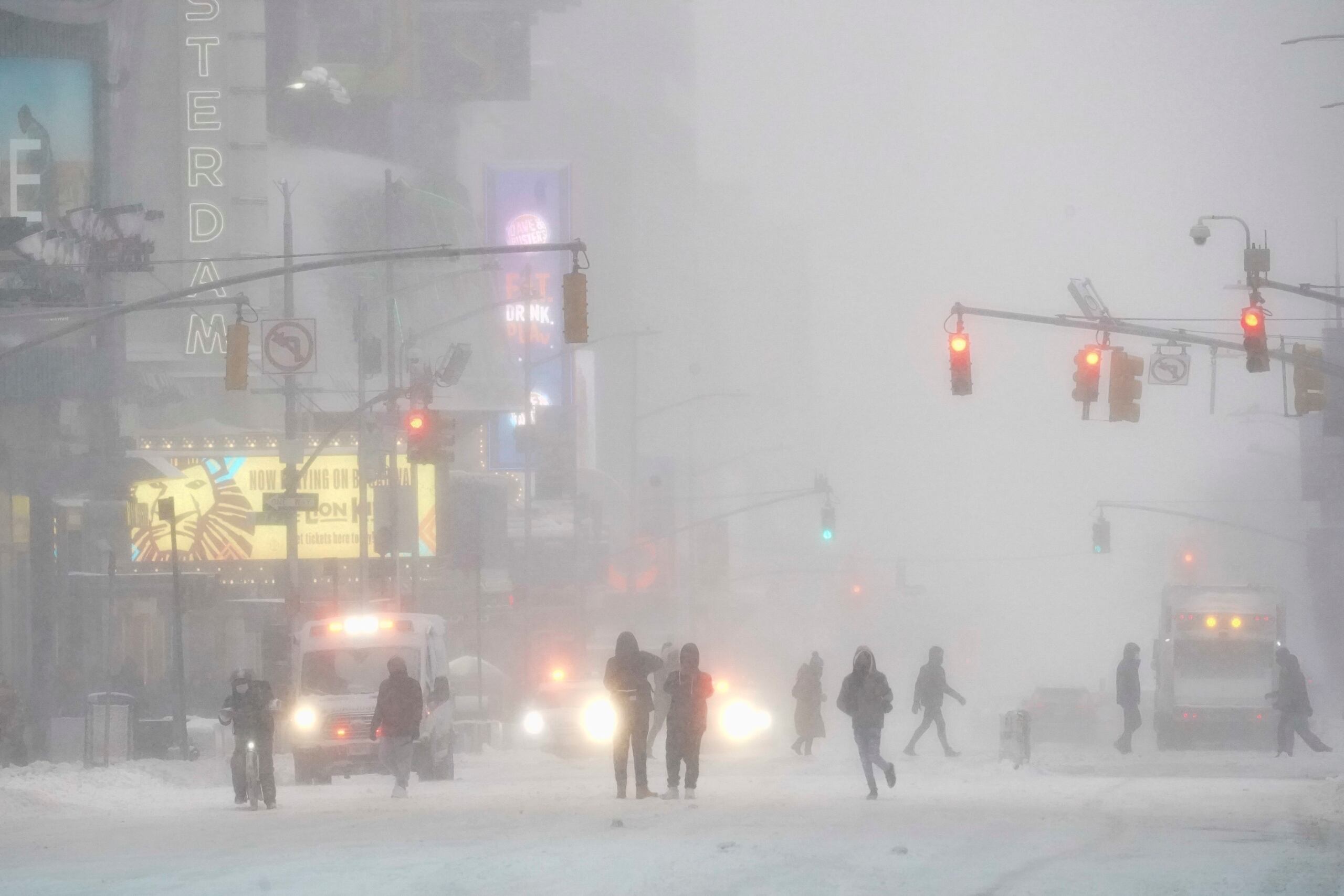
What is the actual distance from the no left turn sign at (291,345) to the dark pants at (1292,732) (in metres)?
16.2

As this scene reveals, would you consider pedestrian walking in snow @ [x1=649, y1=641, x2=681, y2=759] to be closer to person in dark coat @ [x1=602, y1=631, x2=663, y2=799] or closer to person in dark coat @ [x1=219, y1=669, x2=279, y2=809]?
person in dark coat @ [x1=602, y1=631, x2=663, y2=799]

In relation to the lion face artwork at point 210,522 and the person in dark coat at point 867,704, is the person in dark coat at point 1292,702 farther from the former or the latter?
the lion face artwork at point 210,522

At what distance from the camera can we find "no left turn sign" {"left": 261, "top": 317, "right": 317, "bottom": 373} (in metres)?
31.8

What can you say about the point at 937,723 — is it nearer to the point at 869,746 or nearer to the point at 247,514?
the point at 869,746

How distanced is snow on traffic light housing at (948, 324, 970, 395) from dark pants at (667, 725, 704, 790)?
1085 centimetres

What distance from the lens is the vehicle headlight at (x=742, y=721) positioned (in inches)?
1351

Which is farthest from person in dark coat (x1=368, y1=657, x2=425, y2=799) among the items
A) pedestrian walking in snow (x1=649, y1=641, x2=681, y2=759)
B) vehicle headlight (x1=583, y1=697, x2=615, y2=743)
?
vehicle headlight (x1=583, y1=697, x2=615, y2=743)

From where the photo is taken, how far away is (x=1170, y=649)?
37.7 metres

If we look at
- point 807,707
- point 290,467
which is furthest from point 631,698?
point 290,467

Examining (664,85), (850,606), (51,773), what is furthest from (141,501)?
(664,85)

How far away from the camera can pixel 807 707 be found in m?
32.5

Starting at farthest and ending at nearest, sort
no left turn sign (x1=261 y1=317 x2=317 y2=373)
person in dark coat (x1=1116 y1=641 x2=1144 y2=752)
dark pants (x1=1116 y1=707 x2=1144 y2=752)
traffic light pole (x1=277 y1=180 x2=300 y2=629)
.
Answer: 1. traffic light pole (x1=277 y1=180 x2=300 y2=629)
2. person in dark coat (x1=1116 y1=641 x2=1144 y2=752)
3. dark pants (x1=1116 y1=707 x2=1144 y2=752)
4. no left turn sign (x1=261 y1=317 x2=317 y2=373)

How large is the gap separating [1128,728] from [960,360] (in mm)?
7317

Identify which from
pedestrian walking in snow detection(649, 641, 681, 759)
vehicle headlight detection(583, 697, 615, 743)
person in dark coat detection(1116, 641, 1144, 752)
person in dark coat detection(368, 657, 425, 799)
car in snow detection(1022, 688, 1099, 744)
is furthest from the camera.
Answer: car in snow detection(1022, 688, 1099, 744)
